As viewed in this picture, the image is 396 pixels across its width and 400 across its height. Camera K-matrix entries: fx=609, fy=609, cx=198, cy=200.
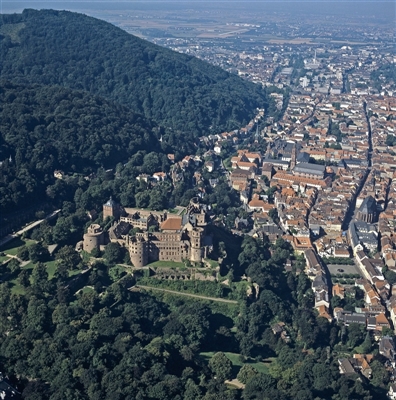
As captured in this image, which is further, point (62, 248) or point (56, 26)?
point (56, 26)

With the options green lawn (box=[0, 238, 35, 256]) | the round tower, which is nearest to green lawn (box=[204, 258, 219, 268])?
the round tower

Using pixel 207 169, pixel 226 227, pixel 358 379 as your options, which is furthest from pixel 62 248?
pixel 207 169

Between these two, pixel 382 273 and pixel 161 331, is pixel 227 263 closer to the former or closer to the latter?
pixel 161 331

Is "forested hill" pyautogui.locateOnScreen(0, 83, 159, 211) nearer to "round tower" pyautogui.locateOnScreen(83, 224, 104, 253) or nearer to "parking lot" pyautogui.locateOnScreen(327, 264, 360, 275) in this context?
"round tower" pyautogui.locateOnScreen(83, 224, 104, 253)

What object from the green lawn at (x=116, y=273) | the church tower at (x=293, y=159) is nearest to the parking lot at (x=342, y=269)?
the green lawn at (x=116, y=273)

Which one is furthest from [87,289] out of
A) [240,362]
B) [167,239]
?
[240,362]

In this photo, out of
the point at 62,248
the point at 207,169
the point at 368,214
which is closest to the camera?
the point at 62,248
